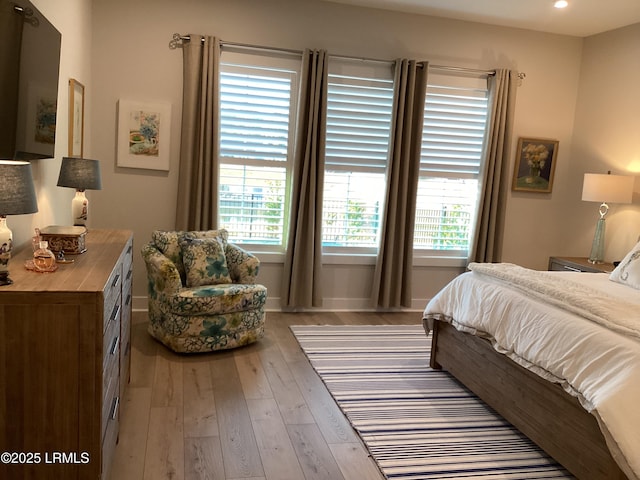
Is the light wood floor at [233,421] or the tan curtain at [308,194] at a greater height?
the tan curtain at [308,194]

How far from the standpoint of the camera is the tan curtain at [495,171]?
207 inches

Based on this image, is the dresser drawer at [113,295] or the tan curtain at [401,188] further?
the tan curtain at [401,188]

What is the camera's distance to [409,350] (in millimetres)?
4242

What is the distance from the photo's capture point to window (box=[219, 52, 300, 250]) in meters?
4.79

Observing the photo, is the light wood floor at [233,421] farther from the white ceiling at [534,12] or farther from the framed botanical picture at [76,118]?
the white ceiling at [534,12]

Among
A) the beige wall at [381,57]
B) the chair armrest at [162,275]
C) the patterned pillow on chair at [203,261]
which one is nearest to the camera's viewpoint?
the chair armrest at [162,275]

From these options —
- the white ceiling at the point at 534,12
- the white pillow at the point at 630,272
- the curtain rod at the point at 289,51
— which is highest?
the white ceiling at the point at 534,12

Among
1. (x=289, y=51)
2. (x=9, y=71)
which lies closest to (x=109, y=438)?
(x=9, y=71)

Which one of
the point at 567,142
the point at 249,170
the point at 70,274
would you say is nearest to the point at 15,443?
the point at 70,274

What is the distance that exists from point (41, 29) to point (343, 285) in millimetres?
3476

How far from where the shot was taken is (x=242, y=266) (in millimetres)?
4176

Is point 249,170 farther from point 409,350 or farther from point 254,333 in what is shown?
point 409,350

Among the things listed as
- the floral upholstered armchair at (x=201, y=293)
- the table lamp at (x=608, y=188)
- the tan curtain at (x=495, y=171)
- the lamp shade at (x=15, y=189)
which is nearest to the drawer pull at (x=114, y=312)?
the lamp shade at (x=15, y=189)

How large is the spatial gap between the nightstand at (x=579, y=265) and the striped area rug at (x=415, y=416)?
1582 mm
